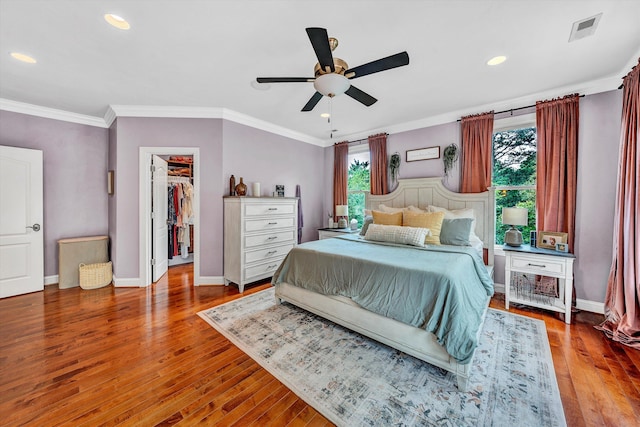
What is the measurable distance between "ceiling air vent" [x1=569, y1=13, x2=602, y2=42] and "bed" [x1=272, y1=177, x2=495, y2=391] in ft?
6.08

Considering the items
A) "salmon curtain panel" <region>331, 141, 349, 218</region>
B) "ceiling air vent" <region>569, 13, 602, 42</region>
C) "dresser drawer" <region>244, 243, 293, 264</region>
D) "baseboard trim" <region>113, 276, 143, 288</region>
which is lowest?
"baseboard trim" <region>113, 276, 143, 288</region>

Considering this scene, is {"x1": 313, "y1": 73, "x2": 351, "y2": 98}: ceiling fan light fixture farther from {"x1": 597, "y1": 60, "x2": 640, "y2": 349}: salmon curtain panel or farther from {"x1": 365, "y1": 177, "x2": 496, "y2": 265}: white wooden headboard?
{"x1": 597, "y1": 60, "x2": 640, "y2": 349}: salmon curtain panel

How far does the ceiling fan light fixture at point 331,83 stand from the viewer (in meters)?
1.97

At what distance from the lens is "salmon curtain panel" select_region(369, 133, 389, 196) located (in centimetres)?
461

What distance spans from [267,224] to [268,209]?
24 centimetres

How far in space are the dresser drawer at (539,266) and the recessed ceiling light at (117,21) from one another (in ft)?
14.7

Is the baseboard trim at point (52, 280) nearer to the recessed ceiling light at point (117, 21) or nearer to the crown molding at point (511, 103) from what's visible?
the recessed ceiling light at point (117, 21)

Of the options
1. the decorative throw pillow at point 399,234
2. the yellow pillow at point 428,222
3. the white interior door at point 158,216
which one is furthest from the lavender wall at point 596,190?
the white interior door at point 158,216

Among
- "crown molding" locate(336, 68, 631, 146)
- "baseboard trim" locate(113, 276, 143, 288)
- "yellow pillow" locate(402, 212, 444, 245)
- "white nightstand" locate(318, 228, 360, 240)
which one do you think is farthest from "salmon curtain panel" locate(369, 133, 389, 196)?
"baseboard trim" locate(113, 276, 143, 288)

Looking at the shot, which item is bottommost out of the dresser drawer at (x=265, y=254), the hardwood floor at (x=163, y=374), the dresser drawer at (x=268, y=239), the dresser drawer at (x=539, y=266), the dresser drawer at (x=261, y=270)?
the hardwood floor at (x=163, y=374)

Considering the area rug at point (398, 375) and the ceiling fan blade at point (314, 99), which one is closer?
the area rug at point (398, 375)

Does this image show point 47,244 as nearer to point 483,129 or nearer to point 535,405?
point 535,405

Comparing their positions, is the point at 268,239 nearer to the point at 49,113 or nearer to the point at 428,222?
the point at 428,222

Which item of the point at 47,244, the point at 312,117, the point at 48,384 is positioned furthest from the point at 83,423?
the point at 312,117
